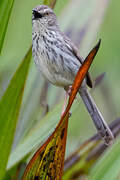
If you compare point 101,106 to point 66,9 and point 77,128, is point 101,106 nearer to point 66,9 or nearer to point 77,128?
point 77,128

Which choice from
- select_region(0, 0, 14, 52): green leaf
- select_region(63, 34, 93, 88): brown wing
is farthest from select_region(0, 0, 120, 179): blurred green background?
select_region(0, 0, 14, 52): green leaf

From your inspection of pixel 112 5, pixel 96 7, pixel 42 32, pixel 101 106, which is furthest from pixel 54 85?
pixel 112 5

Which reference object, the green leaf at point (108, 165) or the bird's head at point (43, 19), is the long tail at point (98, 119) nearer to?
the bird's head at point (43, 19)

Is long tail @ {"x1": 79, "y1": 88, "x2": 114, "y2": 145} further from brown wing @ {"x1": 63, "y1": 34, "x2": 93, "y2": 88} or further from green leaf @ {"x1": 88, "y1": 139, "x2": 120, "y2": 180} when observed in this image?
green leaf @ {"x1": 88, "y1": 139, "x2": 120, "y2": 180}

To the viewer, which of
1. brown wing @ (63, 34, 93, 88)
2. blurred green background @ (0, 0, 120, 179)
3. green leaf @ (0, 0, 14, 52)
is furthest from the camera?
brown wing @ (63, 34, 93, 88)

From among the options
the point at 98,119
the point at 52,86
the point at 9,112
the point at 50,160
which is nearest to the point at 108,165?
the point at 50,160

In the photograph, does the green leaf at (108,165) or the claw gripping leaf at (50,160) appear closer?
the green leaf at (108,165)

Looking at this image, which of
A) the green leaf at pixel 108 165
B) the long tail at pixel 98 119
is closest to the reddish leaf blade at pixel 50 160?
the green leaf at pixel 108 165
